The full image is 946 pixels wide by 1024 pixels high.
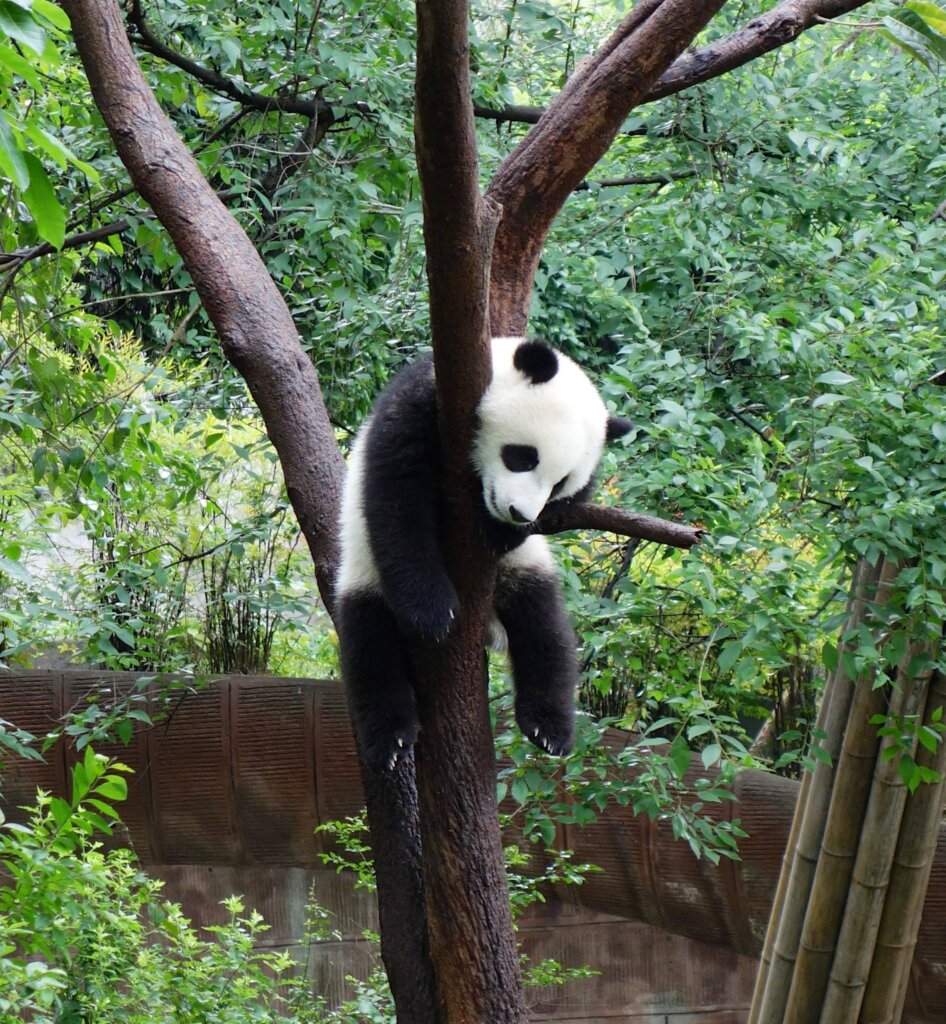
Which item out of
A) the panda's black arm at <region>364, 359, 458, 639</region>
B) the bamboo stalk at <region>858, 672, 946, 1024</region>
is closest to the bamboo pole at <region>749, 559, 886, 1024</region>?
the bamboo stalk at <region>858, 672, 946, 1024</region>

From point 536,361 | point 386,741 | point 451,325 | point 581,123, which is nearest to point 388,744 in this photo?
point 386,741

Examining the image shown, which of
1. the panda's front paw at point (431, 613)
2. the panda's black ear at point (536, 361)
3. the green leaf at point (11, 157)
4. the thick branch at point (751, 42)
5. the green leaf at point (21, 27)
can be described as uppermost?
the thick branch at point (751, 42)

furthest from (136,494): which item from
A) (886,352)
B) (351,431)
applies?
(886,352)

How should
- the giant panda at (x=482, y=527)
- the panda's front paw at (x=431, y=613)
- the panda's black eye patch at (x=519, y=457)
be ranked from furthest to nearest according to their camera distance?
1. the panda's black eye patch at (x=519, y=457)
2. the giant panda at (x=482, y=527)
3. the panda's front paw at (x=431, y=613)

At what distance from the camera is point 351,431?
12.5 ft

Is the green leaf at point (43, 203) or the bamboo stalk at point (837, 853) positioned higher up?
the green leaf at point (43, 203)

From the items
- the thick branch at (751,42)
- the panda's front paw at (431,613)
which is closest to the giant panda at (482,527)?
the panda's front paw at (431,613)

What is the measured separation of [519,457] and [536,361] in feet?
0.62

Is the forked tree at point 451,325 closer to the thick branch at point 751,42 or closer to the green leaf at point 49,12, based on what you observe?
the thick branch at point 751,42

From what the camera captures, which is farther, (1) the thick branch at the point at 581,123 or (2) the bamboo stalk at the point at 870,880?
(2) the bamboo stalk at the point at 870,880

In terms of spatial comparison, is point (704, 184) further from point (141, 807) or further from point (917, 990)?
point (141, 807)

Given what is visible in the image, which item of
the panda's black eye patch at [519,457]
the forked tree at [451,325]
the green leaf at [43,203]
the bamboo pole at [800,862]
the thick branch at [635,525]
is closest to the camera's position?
the green leaf at [43,203]

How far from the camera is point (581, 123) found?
2064 millimetres

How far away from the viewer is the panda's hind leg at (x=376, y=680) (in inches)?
92.1
